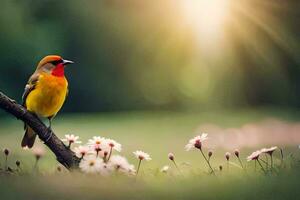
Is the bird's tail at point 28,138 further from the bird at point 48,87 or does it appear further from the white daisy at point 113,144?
the white daisy at point 113,144

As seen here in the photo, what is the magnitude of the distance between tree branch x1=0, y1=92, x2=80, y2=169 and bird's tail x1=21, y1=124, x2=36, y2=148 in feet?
0.36

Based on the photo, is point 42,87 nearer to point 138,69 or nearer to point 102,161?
point 102,161

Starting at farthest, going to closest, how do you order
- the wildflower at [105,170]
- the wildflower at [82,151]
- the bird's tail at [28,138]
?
the bird's tail at [28,138], the wildflower at [82,151], the wildflower at [105,170]

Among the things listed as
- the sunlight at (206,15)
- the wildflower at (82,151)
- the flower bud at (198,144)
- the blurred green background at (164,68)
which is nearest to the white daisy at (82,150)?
the wildflower at (82,151)

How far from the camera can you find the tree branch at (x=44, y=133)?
5.35ft

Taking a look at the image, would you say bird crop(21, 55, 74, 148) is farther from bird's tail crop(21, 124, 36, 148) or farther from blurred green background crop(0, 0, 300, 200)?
blurred green background crop(0, 0, 300, 200)

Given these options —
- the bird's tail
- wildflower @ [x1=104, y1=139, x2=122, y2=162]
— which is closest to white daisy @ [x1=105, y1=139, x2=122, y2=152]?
wildflower @ [x1=104, y1=139, x2=122, y2=162]

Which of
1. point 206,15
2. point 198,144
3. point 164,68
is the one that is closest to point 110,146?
point 198,144

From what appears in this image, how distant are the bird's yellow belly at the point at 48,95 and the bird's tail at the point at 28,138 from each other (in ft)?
0.40

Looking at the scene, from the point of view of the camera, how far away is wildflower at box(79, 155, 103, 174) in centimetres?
148

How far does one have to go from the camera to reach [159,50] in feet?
13.4

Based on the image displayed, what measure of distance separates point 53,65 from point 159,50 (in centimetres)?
243

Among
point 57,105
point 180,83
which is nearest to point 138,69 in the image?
point 180,83

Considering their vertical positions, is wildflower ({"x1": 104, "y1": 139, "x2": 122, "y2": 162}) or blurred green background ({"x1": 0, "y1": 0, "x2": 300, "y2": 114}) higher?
blurred green background ({"x1": 0, "y1": 0, "x2": 300, "y2": 114})
